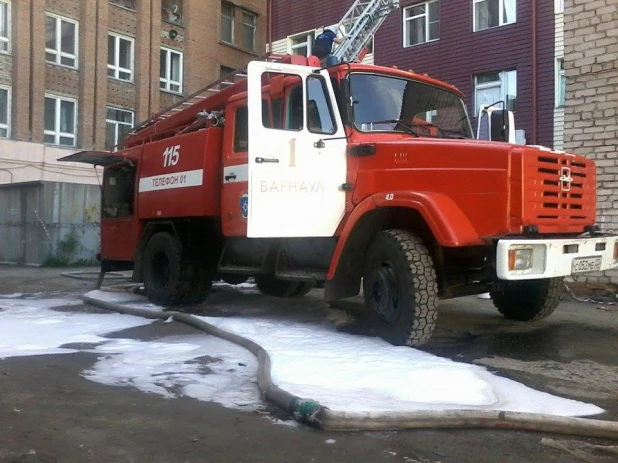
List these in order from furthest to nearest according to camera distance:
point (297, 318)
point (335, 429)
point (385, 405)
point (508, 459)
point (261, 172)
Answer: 1. point (297, 318)
2. point (261, 172)
3. point (385, 405)
4. point (335, 429)
5. point (508, 459)

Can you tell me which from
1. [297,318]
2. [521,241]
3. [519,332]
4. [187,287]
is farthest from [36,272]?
[521,241]

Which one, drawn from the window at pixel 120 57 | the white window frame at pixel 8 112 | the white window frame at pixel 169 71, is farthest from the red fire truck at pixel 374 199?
the white window frame at pixel 169 71

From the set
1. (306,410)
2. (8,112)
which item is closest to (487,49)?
(306,410)

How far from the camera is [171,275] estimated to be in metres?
9.27

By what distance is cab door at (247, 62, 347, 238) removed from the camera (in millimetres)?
7035

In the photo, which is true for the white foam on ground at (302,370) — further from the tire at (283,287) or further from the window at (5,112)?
the window at (5,112)

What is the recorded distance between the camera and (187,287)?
922 cm

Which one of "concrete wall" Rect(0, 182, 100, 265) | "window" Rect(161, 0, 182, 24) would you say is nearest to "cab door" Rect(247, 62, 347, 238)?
"concrete wall" Rect(0, 182, 100, 265)

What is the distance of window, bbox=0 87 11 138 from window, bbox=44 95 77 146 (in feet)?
4.55

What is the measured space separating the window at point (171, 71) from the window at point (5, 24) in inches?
259

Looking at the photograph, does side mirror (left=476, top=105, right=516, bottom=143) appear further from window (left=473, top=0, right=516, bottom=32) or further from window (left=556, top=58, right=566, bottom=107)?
window (left=473, top=0, right=516, bottom=32)

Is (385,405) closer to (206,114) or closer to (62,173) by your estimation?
(206,114)

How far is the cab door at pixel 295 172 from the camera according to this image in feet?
23.1

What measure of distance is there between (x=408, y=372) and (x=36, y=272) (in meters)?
13.6
